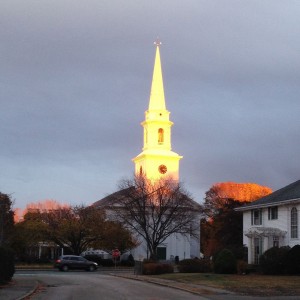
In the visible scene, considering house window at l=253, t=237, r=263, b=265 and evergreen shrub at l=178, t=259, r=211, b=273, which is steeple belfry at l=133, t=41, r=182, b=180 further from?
evergreen shrub at l=178, t=259, r=211, b=273

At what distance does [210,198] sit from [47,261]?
32304mm

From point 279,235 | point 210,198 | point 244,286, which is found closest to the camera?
point 244,286

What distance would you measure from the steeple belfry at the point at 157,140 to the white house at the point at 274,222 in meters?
34.7

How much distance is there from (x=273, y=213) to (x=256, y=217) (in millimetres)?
3292

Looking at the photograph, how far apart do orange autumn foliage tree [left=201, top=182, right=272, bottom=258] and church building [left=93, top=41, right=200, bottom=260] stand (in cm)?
384

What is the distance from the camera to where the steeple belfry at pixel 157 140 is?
9269 centimetres

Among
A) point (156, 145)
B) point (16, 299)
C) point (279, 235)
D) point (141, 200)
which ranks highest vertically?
point (156, 145)

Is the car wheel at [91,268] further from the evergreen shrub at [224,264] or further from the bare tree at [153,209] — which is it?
the evergreen shrub at [224,264]

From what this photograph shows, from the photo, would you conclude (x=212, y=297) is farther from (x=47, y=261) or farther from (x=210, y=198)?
(x=210, y=198)

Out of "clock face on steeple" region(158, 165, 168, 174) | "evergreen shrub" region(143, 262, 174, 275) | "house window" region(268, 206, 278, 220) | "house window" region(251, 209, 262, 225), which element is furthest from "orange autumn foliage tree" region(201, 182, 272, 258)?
"evergreen shrub" region(143, 262, 174, 275)

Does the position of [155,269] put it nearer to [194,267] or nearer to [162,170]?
[194,267]

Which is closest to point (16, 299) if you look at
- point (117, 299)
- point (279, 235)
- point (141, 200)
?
point (117, 299)

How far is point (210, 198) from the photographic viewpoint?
10300 cm

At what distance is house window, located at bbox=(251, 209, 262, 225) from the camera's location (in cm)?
5795
